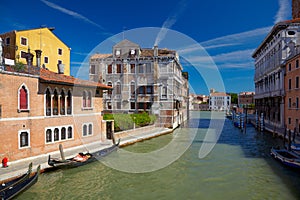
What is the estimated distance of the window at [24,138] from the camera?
10.2m

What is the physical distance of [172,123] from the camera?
24.2 meters

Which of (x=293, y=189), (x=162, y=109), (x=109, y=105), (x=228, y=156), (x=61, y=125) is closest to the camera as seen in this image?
(x=293, y=189)

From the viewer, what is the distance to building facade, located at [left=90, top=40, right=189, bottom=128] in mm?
24172

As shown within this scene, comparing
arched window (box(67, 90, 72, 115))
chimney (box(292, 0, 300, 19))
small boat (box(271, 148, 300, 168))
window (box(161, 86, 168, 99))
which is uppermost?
chimney (box(292, 0, 300, 19))

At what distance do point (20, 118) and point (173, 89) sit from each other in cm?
1661

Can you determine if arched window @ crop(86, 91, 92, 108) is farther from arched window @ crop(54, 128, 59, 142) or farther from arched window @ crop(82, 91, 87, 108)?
arched window @ crop(54, 128, 59, 142)

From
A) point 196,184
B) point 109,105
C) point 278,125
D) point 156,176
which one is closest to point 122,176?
point 156,176

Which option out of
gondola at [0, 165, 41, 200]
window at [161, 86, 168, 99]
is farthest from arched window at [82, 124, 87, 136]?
window at [161, 86, 168, 99]

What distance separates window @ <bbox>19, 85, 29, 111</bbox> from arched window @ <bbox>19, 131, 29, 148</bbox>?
106 cm

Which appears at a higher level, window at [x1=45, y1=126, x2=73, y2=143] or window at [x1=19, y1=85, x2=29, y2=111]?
window at [x1=19, y1=85, x2=29, y2=111]

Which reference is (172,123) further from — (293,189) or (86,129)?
(293,189)

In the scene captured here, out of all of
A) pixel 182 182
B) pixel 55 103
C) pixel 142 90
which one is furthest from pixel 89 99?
pixel 142 90

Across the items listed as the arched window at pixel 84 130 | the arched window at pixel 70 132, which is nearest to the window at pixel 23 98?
the arched window at pixel 70 132

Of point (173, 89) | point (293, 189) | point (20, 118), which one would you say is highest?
point (173, 89)
